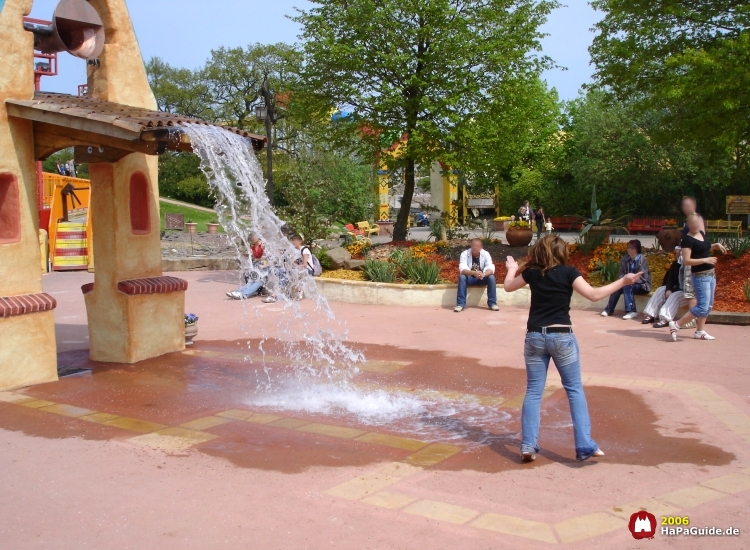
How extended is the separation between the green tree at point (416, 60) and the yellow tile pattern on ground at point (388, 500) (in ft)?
40.0

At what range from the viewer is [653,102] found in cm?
1399

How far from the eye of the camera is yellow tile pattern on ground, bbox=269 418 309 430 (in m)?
6.49

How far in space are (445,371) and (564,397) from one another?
1.63 meters

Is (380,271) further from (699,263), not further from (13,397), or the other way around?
(13,397)

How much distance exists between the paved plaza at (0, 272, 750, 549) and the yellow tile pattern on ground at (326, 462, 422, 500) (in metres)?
0.02

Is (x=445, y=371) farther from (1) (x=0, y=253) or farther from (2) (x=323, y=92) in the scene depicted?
(2) (x=323, y=92)

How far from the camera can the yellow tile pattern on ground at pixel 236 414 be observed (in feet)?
22.3

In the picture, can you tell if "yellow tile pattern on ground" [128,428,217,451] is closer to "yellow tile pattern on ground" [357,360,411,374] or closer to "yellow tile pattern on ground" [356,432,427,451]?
"yellow tile pattern on ground" [356,432,427,451]

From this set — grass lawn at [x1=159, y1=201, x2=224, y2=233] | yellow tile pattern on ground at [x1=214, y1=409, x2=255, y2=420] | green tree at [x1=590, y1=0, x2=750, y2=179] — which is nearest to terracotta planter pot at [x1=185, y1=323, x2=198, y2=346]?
yellow tile pattern on ground at [x1=214, y1=409, x2=255, y2=420]

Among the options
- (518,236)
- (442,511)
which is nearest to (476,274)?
(518,236)

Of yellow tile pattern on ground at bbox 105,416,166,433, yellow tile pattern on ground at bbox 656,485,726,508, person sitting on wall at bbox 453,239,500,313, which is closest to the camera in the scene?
yellow tile pattern on ground at bbox 656,485,726,508

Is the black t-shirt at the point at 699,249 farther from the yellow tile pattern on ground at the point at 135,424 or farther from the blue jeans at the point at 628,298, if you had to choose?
the yellow tile pattern on ground at the point at 135,424

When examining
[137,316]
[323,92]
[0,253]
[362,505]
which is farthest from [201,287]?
[362,505]
